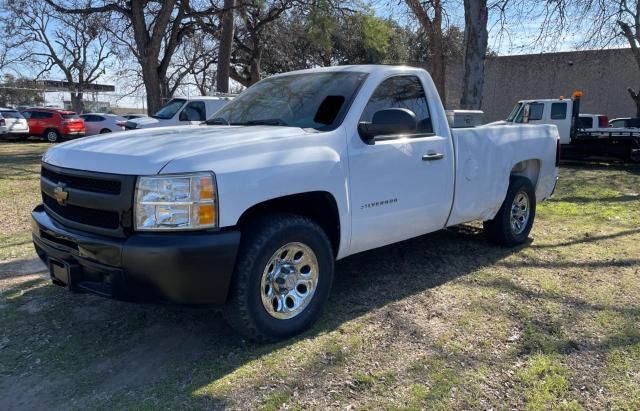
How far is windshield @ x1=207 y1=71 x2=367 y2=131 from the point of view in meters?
4.23

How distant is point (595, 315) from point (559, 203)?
5.73 meters

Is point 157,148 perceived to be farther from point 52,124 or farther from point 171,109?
point 52,124

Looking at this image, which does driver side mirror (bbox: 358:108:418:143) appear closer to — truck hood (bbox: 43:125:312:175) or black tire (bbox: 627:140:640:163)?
truck hood (bbox: 43:125:312:175)

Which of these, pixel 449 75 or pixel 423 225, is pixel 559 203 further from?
pixel 449 75

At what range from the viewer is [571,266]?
561cm

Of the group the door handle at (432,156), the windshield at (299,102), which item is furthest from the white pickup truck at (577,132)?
the windshield at (299,102)

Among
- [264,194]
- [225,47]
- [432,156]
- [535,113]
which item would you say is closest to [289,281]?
[264,194]

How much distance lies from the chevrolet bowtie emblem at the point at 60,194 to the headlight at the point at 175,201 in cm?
69

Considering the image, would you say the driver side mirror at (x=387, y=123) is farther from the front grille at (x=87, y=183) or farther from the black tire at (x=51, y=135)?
the black tire at (x=51, y=135)

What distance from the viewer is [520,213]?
6.32 m

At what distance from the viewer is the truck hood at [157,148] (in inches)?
130

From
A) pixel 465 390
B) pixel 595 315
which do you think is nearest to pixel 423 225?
pixel 595 315

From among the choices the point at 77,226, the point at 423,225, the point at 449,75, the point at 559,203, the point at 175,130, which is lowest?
the point at 559,203

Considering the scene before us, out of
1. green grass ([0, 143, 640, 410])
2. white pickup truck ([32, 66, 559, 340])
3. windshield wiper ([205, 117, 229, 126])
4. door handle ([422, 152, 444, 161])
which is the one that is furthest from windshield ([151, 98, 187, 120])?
door handle ([422, 152, 444, 161])
